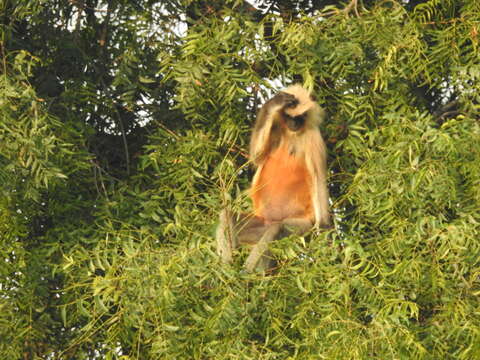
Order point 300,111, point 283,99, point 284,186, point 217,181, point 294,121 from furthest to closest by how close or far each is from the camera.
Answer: point 284,186
point 294,121
point 300,111
point 283,99
point 217,181

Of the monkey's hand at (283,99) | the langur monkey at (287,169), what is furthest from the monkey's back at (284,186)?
the monkey's hand at (283,99)

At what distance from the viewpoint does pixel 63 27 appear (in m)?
6.09

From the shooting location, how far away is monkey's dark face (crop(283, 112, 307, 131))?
589 cm

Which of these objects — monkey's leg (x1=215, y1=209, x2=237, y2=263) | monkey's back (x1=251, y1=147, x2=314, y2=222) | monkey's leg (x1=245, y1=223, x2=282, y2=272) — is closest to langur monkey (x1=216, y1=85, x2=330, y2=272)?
monkey's back (x1=251, y1=147, x2=314, y2=222)

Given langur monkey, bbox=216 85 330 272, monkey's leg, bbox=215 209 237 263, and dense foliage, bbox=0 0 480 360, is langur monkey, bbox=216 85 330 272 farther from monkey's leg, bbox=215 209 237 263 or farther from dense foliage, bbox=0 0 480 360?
monkey's leg, bbox=215 209 237 263

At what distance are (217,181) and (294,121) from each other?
143 centimetres

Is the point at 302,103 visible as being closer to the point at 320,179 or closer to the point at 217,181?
the point at 320,179

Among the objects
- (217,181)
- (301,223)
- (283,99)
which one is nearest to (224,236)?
(217,181)

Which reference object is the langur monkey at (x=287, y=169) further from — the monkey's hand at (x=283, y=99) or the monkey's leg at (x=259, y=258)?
the monkey's leg at (x=259, y=258)

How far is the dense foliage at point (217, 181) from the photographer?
425 centimetres

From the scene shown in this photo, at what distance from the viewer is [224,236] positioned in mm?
4465

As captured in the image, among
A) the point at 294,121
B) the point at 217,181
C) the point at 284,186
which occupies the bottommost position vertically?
the point at 284,186

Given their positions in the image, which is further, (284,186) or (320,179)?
(284,186)

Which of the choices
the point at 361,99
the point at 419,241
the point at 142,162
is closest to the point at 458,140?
the point at 419,241
